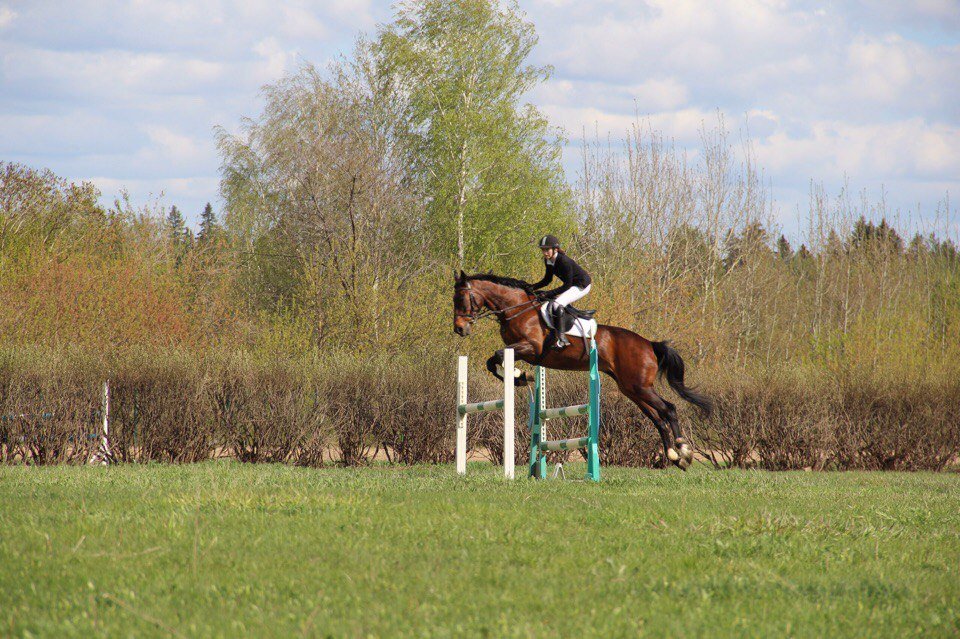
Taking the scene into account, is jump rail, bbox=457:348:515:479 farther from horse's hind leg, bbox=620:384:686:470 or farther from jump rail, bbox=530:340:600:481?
horse's hind leg, bbox=620:384:686:470

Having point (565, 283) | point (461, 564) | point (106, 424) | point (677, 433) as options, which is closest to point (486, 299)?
point (565, 283)

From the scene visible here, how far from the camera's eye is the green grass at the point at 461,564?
172 inches

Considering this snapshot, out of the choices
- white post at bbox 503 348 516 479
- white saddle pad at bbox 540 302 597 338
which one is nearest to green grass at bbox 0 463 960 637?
white post at bbox 503 348 516 479

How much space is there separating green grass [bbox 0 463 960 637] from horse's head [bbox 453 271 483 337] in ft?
13.2

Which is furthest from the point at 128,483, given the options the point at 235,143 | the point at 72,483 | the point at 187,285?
the point at 235,143

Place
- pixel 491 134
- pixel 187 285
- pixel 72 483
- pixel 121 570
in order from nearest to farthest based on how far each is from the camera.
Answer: pixel 121 570 → pixel 72 483 → pixel 187 285 → pixel 491 134

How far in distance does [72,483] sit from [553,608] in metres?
6.66

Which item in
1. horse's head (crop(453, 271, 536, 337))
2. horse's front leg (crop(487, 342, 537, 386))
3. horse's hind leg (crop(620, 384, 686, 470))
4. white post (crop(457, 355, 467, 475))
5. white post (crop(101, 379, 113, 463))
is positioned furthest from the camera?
white post (crop(101, 379, 113, 463))

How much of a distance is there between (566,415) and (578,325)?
2212 millimetres

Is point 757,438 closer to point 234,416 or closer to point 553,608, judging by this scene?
point 234,416

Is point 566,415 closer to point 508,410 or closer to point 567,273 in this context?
point 508,410

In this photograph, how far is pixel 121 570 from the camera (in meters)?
5.18

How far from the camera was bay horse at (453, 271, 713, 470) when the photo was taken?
1285 centimetres

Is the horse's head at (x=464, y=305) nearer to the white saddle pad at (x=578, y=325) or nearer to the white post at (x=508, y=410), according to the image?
the white saddle pad at (x=578, y=325)
